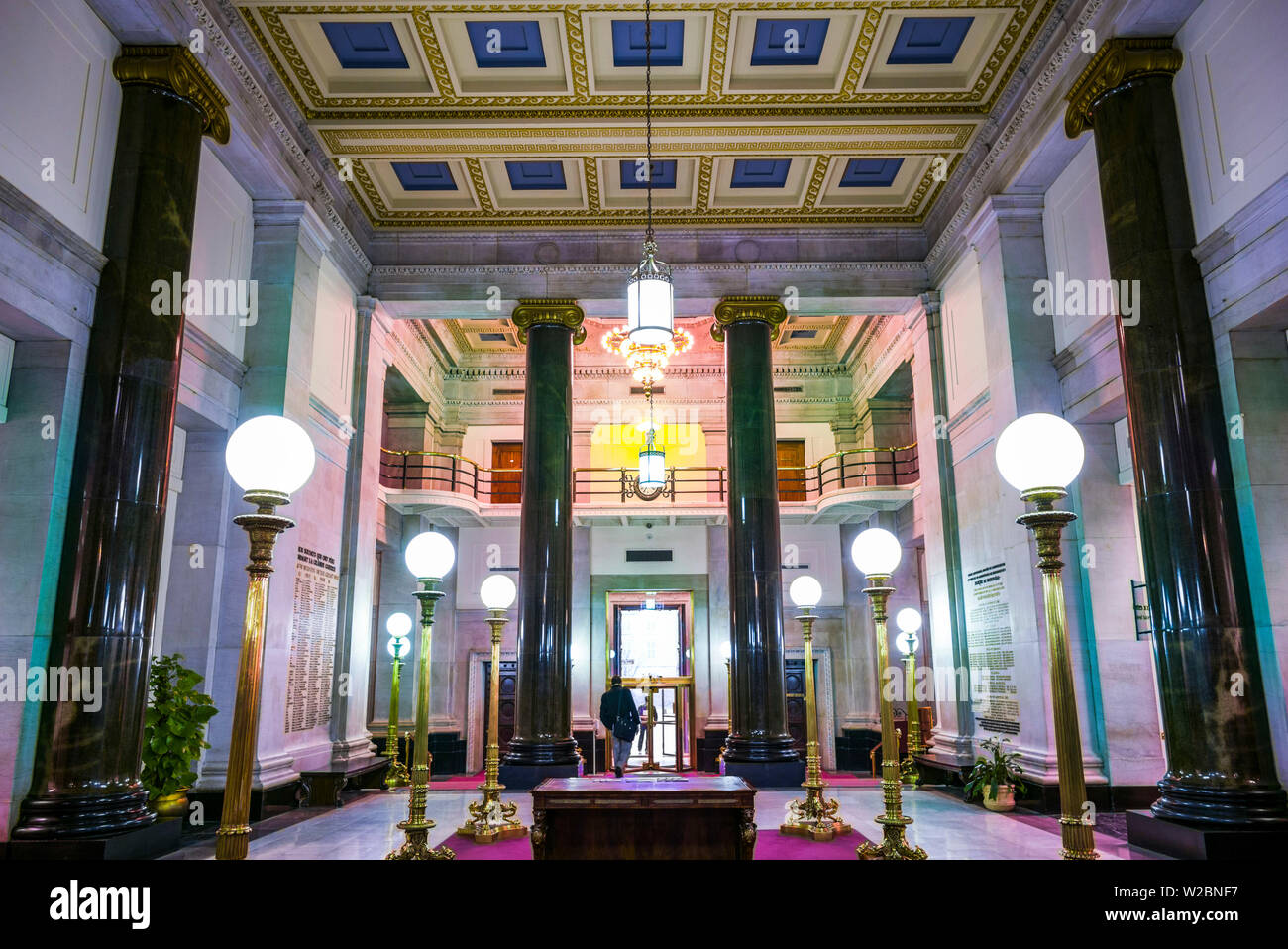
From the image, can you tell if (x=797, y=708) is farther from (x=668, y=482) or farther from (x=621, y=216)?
(x=621, y=216)

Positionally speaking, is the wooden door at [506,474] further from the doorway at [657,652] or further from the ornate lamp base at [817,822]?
the ornate lamp base at [817,822]

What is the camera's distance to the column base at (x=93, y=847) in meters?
4.99

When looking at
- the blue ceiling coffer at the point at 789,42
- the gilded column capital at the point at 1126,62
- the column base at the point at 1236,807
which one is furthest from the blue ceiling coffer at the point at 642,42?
the column base at the point at 1236,807

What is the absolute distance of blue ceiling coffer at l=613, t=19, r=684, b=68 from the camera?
832 centimetres

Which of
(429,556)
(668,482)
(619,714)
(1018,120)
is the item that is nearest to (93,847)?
(429,556)

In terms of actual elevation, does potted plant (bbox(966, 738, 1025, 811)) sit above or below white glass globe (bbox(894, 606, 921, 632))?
below

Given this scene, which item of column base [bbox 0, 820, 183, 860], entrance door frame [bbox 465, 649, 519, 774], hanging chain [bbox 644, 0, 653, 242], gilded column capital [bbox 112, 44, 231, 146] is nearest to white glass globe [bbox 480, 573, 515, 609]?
column base [bbox 0, 820, 183, 860]

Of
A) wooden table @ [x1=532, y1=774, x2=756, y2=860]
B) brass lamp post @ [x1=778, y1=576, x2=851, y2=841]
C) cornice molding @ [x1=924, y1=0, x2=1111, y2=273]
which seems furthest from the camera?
cornice molding @ [x1=924, y1=0, x2=1111, y2=273]

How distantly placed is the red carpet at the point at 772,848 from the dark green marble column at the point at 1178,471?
2.34m

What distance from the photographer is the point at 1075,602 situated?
27.1ft

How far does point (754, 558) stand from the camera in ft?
35.3

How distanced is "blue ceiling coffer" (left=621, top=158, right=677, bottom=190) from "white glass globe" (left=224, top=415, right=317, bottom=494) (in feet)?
27.9

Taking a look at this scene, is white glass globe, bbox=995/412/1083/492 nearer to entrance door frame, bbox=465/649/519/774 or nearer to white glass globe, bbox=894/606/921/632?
white glass globe, bbox=894/606/921/632

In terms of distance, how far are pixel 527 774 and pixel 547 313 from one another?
20.5ft
